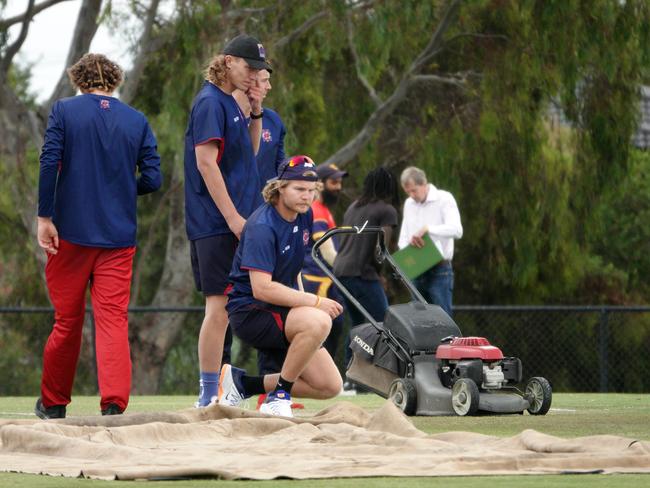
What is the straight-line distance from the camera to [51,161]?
316 inches

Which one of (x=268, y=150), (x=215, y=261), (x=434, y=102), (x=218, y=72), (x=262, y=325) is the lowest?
(x=262, y=325)

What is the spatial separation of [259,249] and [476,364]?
169 centimetres

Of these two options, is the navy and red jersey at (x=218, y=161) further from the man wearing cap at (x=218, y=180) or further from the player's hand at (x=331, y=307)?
→ the player's hand at (x=331, y=307)

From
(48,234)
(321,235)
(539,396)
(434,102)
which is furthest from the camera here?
(434,102)

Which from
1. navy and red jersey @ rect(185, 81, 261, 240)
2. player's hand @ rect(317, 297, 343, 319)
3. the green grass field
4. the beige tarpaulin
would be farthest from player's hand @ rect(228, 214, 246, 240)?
the green grass field

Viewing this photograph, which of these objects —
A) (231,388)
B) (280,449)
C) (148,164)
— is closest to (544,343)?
(231,388)

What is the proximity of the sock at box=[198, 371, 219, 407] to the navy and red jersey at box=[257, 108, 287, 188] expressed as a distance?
1172 mm

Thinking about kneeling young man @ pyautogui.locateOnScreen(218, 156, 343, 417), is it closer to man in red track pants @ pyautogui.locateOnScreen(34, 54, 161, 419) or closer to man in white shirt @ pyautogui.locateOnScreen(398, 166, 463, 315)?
man in red track pants @ pyautogui.locateOnScreen(34, 54, 161, 419)

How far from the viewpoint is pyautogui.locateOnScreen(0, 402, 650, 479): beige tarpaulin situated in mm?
5566

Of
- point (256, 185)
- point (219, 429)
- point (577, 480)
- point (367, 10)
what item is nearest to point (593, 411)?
point (256, 185)

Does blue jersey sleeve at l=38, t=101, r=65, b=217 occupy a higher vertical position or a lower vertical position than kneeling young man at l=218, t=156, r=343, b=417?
higher

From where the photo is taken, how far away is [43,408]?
8336 mm

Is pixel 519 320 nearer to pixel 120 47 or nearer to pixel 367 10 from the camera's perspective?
pixel 367 10

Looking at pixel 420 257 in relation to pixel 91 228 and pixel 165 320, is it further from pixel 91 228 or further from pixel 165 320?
pixel 165 320
